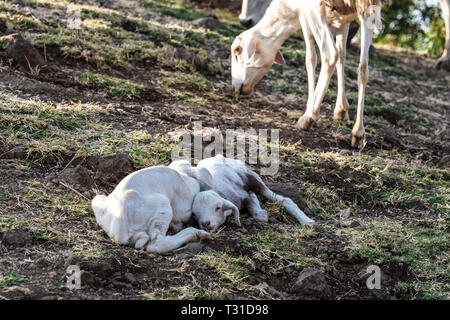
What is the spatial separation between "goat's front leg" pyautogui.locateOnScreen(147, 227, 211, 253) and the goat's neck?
4013 mm

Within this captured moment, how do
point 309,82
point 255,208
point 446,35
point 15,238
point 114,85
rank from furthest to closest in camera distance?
1. point 446,35
2. point 309,82
3. point 114,85
4. point 255,208
5. point 15,238

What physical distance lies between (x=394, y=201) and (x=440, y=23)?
390 inches

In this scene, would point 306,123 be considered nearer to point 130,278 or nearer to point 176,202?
point 176,202

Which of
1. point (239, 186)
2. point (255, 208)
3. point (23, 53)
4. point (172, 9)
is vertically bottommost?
point (255, 208)

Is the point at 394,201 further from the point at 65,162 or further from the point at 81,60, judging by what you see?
the point at 81,60

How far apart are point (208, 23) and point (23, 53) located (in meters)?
3.98

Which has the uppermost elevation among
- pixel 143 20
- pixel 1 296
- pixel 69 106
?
pixel 143 20

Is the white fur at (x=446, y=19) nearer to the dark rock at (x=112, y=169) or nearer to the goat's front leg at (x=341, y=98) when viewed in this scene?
the goat's front leg at (x=341, y=98)

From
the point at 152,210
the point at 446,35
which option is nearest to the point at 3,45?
the point at 152,210

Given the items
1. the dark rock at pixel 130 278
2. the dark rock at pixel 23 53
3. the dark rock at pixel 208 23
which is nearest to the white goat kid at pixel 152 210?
the dark rock at pixel 130 278

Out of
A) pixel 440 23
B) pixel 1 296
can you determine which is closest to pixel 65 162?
pixel 1 296

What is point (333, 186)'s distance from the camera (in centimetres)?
570

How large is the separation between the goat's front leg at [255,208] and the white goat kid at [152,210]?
41 cm

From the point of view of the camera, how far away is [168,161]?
5.59m
